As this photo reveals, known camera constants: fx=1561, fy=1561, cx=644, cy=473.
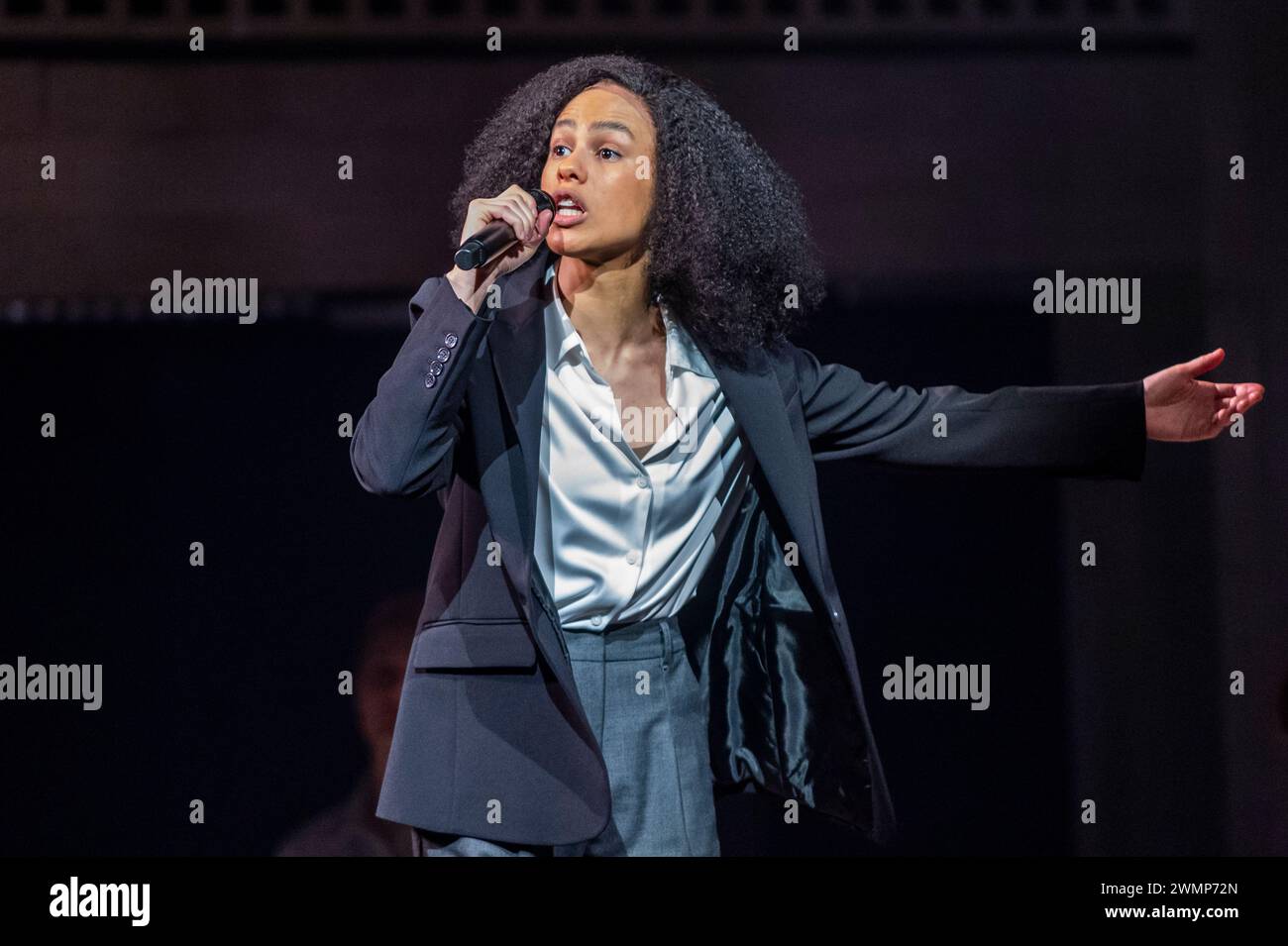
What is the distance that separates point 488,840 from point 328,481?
3.43 ft

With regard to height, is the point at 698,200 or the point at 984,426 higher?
the point at 698,200

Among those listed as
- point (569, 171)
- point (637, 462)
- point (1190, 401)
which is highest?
point (569, 171)

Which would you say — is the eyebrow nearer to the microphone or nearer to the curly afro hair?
the curly afro hair

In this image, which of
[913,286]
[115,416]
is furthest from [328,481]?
[913,286]

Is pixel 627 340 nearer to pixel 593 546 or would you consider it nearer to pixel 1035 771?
pixel 593 546

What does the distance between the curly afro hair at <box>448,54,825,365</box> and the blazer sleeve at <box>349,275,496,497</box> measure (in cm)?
50

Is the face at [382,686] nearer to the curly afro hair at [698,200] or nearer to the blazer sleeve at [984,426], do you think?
the curly afro hair at [698,200]

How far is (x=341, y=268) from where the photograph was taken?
3.32 meters

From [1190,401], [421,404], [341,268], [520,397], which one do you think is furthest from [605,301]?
[1190,401]

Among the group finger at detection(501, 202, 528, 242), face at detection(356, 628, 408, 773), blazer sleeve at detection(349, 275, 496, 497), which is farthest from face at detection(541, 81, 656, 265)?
face at detection(356, 628, 408, 773)

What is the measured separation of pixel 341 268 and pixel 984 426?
138 centimetres

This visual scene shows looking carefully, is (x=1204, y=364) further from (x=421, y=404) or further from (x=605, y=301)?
(x=421, y=404)

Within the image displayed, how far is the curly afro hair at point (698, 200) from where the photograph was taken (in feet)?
9.57
